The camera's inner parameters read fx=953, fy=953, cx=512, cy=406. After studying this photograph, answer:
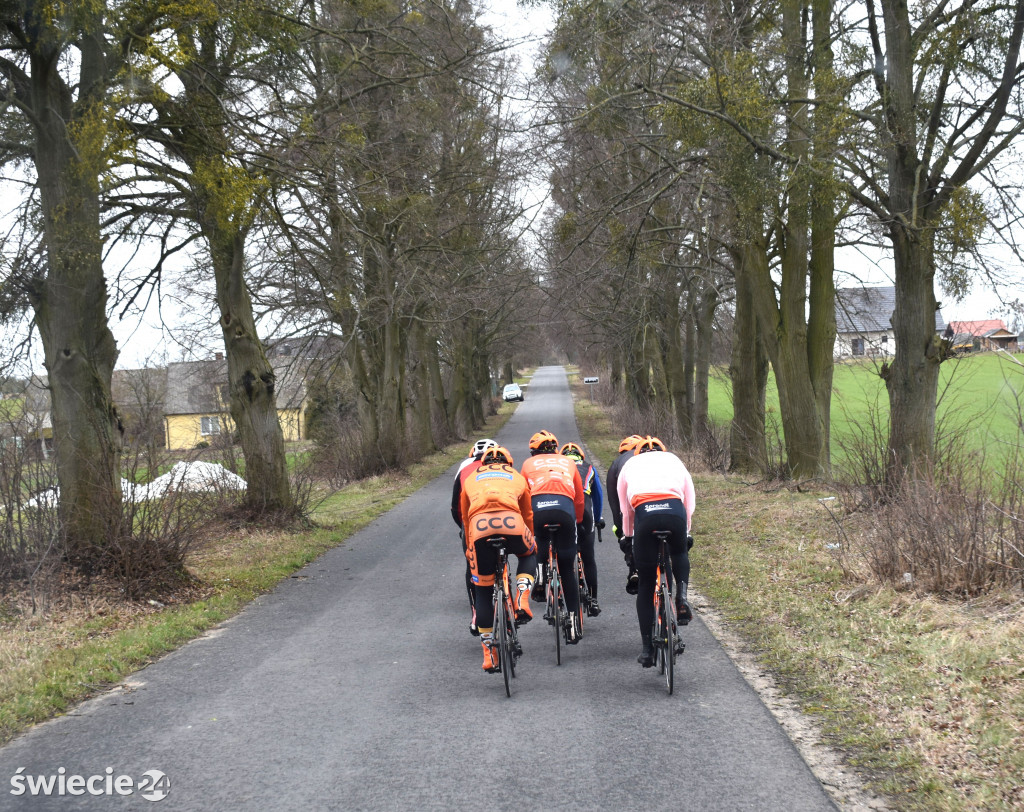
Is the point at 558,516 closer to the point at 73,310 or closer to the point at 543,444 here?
the point at 543,444

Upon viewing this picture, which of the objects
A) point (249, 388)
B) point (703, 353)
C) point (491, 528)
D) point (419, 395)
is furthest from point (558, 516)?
point (419, 395)

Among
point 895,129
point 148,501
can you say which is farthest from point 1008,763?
Result: point 895,129

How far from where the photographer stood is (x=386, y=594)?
36.2 ft

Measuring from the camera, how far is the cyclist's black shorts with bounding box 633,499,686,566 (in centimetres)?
684

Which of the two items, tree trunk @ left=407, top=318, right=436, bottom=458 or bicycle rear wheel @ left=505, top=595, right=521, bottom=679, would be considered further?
tree trunk @ left=407, top=318, right=436, bottom=458

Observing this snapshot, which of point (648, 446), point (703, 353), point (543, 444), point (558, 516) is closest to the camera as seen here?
point (648, 446)

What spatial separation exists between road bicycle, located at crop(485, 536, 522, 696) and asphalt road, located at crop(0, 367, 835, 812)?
0.19 m

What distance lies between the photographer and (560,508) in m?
7.86

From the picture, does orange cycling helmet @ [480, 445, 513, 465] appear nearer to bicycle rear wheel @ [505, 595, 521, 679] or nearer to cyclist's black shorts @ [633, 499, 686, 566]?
bicycle rear wheel @ [505, 595, 521, 679]

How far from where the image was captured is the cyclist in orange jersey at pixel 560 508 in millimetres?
7867

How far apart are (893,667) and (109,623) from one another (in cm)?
715

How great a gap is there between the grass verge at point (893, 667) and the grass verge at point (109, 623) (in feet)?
17.2

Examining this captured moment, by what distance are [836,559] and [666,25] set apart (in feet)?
28.1

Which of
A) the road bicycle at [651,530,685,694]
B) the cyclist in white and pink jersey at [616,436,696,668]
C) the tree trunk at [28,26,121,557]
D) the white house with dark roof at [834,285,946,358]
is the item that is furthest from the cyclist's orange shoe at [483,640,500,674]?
the white house with dark roof at [834,285,946,358]
